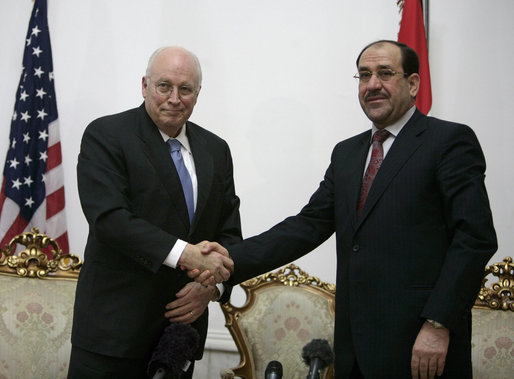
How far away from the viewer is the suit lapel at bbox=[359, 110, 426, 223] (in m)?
2.07

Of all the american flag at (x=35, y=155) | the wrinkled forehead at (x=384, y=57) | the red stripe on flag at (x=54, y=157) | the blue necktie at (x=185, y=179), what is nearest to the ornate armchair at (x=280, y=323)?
the blue necktie at (x=185, y=179)

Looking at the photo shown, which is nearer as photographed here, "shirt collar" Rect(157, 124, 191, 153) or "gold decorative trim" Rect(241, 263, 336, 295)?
"shirt collar" Rect(157, 124, 191, 153)

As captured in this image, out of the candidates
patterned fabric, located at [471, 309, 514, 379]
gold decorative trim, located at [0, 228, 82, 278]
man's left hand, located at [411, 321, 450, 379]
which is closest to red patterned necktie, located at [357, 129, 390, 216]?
man's left hand, located at [411, 321, 450, 379]

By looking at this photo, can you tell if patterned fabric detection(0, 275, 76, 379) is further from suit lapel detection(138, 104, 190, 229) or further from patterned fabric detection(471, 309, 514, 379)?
patterned fabric detection(471, 309, 514, 379)

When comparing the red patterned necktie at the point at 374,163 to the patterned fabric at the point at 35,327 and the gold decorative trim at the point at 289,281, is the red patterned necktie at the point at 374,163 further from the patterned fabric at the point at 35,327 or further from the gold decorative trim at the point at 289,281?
the patterned fabric at the point at 35,327

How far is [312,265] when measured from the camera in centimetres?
398

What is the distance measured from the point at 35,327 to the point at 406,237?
1975 millimetres

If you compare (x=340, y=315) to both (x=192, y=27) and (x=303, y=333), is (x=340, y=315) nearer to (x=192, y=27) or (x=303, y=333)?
(x=303, y=333)

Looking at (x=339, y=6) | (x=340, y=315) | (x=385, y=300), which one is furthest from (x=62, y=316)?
(x=339, y=6)

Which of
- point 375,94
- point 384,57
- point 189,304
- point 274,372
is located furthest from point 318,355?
point 384,57

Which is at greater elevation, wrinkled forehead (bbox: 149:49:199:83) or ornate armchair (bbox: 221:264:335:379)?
wrinkled forehead (bbox: 149:49:199:83)

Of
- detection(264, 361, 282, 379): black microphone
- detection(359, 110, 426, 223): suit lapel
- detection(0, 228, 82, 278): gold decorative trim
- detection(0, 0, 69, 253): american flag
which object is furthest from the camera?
detection(0, 0, 69, 253): american flag

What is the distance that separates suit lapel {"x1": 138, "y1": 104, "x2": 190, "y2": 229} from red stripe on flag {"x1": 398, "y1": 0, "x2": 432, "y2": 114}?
6.56ft

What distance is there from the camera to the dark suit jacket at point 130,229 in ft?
6.95
